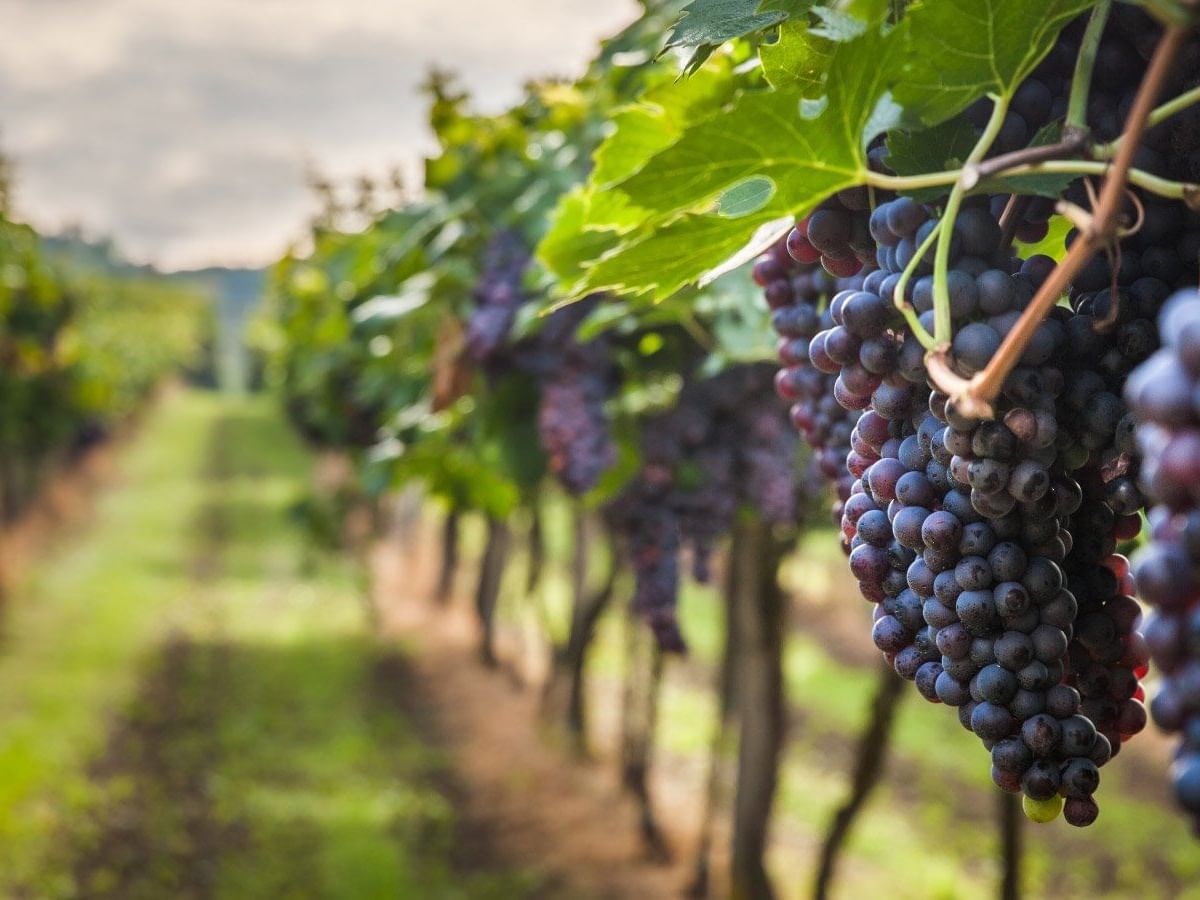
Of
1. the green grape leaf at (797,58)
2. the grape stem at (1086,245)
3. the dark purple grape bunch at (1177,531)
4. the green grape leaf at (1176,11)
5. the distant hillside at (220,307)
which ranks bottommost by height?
the dark purple grape bunch at (1177,531)

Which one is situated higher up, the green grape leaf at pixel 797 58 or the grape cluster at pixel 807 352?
the green grape leaf at pixel 797 58

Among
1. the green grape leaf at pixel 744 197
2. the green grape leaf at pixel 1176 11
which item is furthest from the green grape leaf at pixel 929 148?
the green grape leaf at pixel 1176 11

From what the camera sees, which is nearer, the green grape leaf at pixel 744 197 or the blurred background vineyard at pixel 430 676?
the green grape leaf at pixel 744 197

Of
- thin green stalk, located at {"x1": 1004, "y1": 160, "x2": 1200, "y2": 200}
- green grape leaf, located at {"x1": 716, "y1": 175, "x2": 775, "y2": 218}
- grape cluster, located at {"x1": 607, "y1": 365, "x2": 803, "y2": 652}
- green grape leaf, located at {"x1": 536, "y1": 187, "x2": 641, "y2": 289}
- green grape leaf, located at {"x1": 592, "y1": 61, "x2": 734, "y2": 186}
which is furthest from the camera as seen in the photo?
grape cluster, located at {"x1": 607, "y1": 365, "x2": 803, "y2": 652}

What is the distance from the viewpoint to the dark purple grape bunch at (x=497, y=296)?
8.94 feet

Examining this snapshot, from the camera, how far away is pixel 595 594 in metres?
9.05

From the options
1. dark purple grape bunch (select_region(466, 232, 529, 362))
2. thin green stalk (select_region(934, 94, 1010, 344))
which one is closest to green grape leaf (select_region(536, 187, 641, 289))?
thin green stalk (select_region(934, 94, 1010, 344))

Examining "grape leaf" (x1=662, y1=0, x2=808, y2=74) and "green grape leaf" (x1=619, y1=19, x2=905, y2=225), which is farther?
"grape leaf" (x1=662, y1=0, x2=808, y2=74)

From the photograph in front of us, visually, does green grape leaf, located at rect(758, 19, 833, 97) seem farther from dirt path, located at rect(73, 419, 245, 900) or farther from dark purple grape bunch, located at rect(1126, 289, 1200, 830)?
dirt path, located at rect(73, 419, 245, 900)

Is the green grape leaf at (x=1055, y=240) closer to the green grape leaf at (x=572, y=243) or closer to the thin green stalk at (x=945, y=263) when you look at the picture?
the thin green stalk at (x=945, y=263)

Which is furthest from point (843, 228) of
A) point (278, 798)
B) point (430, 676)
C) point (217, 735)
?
point (430, 676)

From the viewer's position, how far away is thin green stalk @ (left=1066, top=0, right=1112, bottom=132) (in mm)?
806

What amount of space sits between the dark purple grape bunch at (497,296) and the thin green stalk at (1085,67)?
1962 millimetres

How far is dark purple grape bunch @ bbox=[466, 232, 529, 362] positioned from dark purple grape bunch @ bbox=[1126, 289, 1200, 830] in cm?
221
